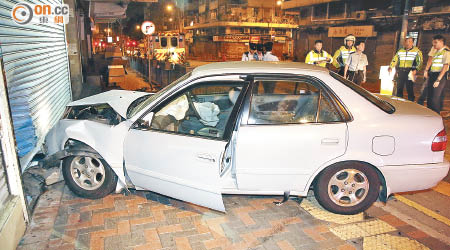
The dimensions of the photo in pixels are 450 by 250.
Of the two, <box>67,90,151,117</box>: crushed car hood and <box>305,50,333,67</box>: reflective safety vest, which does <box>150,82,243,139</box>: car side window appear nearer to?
<box>67,90,151,117</box>: crushed car hood

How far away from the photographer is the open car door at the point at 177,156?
3305 mm

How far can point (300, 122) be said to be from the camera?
349 cm

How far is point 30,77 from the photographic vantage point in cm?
528

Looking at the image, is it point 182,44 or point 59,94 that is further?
point 182,44

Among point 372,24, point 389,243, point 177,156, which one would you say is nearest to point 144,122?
point 177,156

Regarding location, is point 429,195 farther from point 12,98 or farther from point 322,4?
point 322,4

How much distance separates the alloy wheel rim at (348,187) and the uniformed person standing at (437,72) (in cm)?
573

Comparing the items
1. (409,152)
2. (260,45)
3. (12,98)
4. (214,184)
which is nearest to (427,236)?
(409,152)

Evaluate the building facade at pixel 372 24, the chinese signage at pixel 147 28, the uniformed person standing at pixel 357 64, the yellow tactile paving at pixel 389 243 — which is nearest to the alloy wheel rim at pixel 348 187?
the yellow tactile paving at pixel 389 243

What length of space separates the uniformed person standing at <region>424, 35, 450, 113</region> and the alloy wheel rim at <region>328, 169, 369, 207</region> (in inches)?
226

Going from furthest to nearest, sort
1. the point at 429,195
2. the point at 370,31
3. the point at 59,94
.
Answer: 1. the point at 370,31
2. the point at 59,94
3. the point at 429,195

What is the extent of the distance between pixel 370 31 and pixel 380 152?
2533 cm

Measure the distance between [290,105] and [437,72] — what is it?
6.30 m

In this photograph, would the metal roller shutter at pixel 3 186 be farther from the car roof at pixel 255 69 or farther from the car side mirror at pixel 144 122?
the car roof at pixel 255 69
